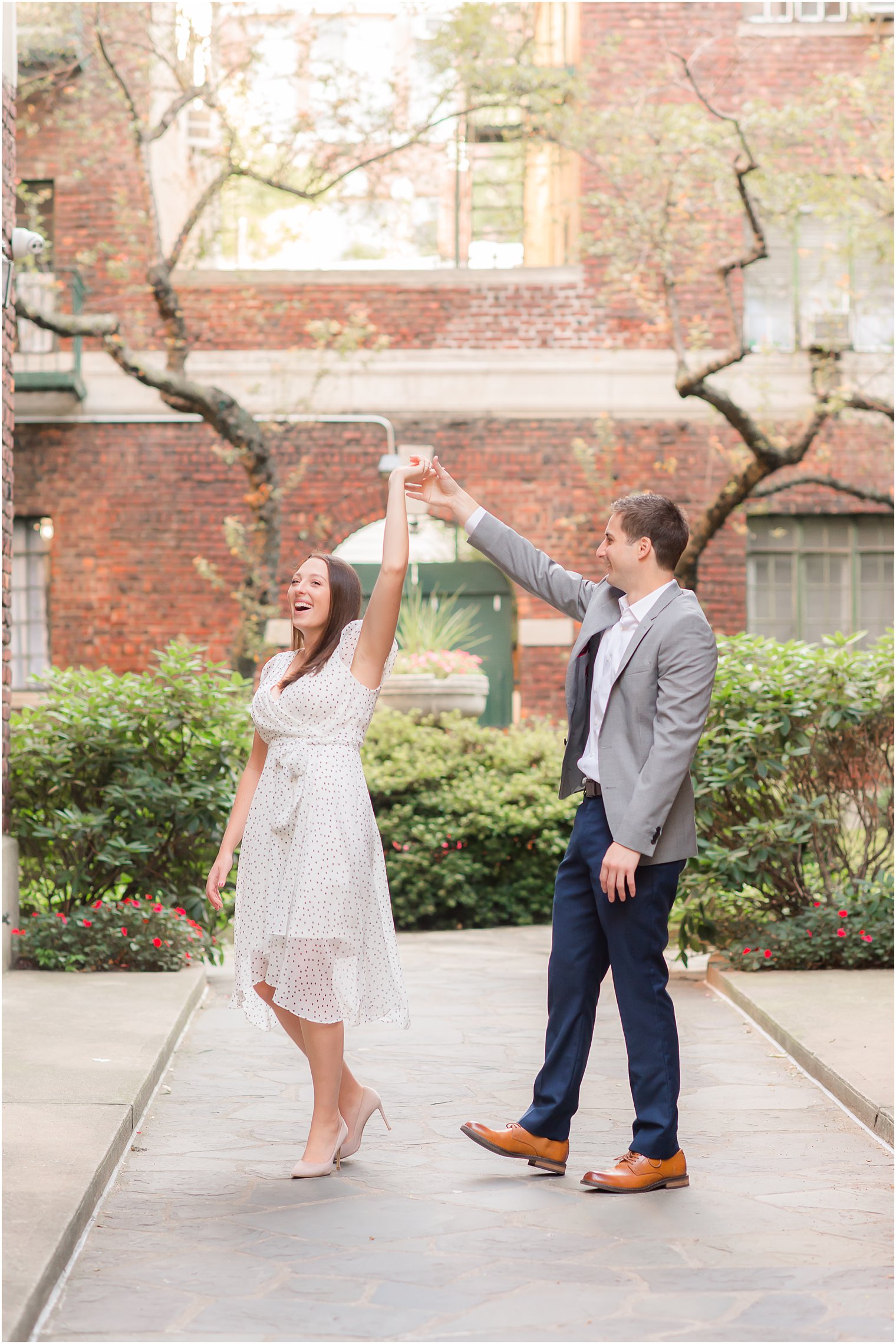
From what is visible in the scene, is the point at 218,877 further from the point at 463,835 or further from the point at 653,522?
the point at 463,835

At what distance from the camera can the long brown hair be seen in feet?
14.9

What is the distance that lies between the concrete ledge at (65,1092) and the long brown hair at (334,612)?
153cm

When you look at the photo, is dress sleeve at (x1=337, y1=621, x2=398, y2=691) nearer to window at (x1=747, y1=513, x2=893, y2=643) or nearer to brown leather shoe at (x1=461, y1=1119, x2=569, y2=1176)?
brown leather shoe at (x1=461, y1=1119, x2=569, y2=1176)

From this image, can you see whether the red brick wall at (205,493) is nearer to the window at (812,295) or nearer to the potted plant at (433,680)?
the window at (812,295)

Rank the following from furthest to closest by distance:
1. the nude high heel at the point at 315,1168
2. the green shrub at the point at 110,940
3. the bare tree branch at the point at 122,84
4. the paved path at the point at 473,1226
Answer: the bare tree branch at the point at 122,84, the green shrub at the point at 110,940, the nude high heel at the point at 315,1168, the paved path at the point at 473,1226

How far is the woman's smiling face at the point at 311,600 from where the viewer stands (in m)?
4.53

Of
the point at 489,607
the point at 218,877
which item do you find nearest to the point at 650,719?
the point at 218,877

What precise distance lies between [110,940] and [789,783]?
3.86m

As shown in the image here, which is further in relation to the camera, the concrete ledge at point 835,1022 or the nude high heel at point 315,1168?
the concrete ledge at point 835,1022

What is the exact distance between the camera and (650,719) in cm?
434

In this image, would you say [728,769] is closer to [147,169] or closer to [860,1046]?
[860,1046]

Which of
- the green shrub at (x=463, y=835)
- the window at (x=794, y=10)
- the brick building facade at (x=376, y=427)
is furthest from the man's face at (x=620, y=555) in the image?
the window at (x=794, y=10)

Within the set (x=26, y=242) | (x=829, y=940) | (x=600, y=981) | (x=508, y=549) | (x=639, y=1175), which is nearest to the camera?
(x=639, y=1175)

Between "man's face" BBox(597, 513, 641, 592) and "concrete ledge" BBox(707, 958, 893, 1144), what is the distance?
204 centimetres
